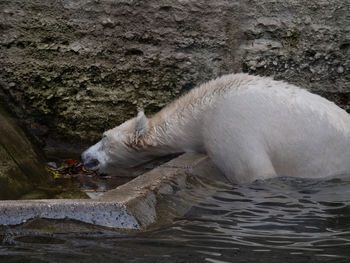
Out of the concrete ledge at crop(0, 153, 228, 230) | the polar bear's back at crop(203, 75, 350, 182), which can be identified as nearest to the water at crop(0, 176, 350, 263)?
the concrete ledge at crop(0, 153, 228, 230)

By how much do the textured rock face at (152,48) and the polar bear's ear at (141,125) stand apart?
0.88m

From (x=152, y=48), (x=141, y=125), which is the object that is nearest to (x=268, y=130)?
(x=141, y=125)

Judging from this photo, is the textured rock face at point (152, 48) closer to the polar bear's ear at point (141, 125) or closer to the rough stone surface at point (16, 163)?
the rough stone surface at point (16, 163)

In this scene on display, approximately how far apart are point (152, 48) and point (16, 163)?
2020mm

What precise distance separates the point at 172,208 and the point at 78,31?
3.29 meters

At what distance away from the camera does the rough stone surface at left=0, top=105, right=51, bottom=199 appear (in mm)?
4520

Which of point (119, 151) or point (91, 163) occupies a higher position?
point (119, 151)

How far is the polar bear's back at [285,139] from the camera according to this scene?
459 cm

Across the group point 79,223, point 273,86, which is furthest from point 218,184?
point 79,223

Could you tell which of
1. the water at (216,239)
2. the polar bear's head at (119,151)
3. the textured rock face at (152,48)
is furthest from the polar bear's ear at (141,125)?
the water at (216,239)

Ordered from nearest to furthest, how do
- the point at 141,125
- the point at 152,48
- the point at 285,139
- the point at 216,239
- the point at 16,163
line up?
1. the point at 216,239
2. the point at 285,139
3. the point at 16,163
4. the point at 141,125
5. the point at 152,48

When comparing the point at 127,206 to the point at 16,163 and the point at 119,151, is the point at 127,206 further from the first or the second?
the point at 119,151

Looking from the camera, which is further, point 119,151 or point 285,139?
point 119,151

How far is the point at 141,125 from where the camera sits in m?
5.34
